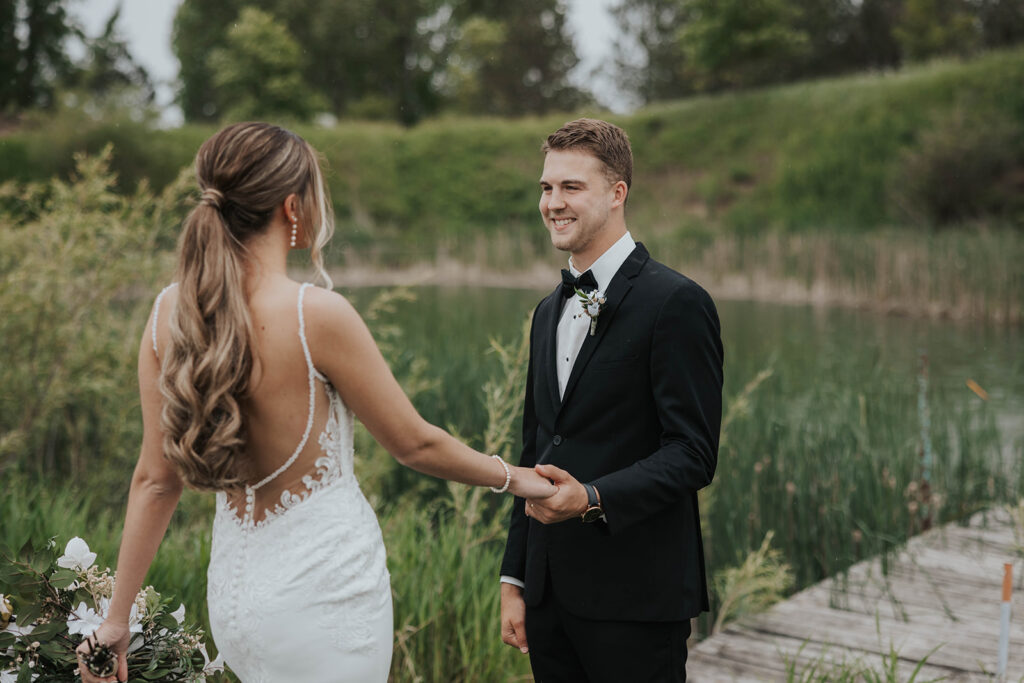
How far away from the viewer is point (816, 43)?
4191 cm

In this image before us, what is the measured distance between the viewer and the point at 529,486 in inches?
86.6

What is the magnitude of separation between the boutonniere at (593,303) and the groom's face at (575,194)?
0.44 feet

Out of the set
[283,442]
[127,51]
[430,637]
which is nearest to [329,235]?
[283,442]

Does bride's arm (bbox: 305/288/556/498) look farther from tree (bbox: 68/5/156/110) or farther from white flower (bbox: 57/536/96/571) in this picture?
tree (bbox: 68/5/156/110)

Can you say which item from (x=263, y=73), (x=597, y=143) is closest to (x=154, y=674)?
(x=597, y=143)

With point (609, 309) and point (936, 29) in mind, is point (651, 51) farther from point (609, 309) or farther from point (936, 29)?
point (609, 309)

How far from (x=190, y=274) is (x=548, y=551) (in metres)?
1.05

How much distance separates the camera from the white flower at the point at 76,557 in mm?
2102

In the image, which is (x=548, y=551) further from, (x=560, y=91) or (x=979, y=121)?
(x=560, y=91)

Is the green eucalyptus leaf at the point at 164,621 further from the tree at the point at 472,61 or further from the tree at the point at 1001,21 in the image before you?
the tree at the point at 1001,21

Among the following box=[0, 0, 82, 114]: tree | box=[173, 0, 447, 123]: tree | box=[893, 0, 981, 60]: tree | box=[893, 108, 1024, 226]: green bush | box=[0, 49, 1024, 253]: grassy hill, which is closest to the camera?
box=[893, 108, 1024, 226]: green bush

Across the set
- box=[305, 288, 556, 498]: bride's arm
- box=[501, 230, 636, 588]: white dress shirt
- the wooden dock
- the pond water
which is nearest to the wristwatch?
box=[305, 288, 556, 498]: bride's arm

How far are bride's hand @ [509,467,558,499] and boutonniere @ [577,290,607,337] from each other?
0.36 metres

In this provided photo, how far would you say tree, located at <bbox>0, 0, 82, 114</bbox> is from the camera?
1019 inches
